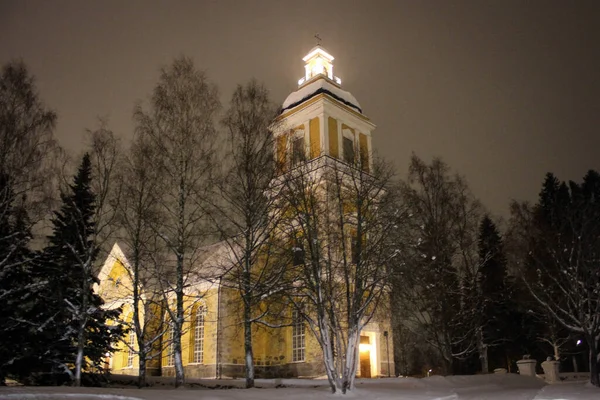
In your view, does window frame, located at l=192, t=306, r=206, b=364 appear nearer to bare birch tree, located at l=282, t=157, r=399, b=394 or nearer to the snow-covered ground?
the snow-covered ground

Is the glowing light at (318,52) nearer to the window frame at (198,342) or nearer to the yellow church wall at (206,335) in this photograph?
the yellow church wall at (206,335)

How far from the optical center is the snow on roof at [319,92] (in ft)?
105

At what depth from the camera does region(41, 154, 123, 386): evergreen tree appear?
1689cm

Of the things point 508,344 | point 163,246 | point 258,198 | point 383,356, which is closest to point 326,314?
point 258,198

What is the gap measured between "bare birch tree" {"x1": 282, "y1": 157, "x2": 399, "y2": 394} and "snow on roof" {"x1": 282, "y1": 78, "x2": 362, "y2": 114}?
1366 cm

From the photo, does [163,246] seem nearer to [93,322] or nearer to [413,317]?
[93,322]

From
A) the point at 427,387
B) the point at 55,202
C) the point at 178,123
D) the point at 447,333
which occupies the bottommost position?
the point at 427,387

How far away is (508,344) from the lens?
38.3 meters

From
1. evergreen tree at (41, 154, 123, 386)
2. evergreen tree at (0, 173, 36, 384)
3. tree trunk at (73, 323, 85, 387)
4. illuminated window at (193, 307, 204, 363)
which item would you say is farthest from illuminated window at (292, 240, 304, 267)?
illuminated window at (193, 307, 204, 363)

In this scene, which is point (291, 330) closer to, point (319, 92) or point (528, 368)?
point (528, 368)

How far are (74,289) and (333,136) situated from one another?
18093 mm

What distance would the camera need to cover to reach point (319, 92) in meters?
31.5

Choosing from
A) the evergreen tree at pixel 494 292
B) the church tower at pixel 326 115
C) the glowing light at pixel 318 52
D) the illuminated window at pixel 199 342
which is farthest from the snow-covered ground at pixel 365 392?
the glowing light at pixel 318 52

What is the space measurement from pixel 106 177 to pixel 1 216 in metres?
3.48
